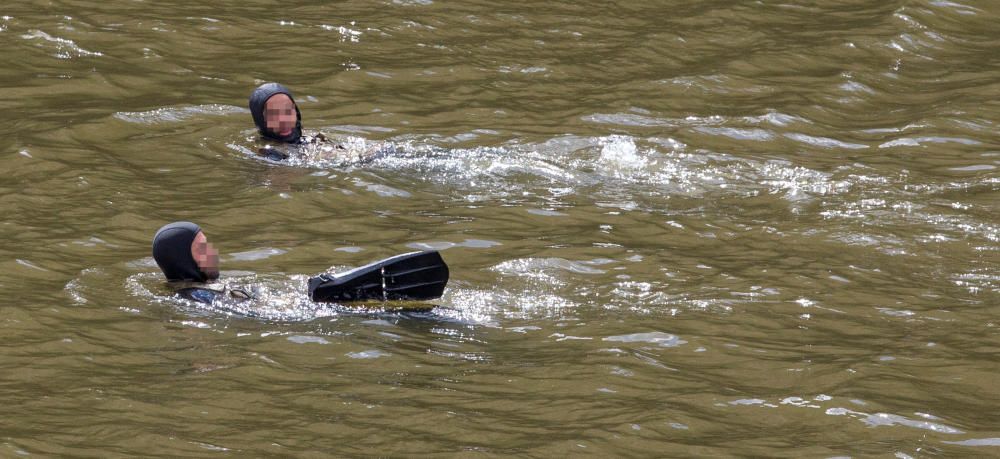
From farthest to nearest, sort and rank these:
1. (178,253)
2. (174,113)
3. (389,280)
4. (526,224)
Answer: (174,113), (526,224), (178,253), (389,280)

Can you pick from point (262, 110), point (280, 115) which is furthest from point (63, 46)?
point (280, 115)

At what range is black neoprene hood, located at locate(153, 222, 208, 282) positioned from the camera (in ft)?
32.5

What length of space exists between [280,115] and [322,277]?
4418mm

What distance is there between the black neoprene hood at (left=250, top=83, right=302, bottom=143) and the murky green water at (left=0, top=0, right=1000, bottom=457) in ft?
1.23

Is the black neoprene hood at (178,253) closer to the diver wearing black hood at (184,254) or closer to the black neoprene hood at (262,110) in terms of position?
the diver wearing black hood at (184,254)

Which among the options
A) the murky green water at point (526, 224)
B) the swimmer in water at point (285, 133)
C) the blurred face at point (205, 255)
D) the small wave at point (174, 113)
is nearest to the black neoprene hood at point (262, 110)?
the swimmer in water at point (285, 133)

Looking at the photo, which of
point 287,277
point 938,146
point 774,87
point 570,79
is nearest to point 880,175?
point 938,146

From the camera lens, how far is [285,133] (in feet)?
44.7

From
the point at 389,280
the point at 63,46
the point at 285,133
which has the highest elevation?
the point at 63,46

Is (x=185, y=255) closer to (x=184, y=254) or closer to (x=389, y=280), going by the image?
(x=184, y=254)

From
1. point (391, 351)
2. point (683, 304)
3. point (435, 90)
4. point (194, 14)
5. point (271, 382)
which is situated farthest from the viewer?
point (194, 14)

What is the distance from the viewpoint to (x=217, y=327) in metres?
9.25

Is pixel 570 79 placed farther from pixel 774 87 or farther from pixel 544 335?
pixel 544 335

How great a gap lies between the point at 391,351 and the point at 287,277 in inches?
75.2
